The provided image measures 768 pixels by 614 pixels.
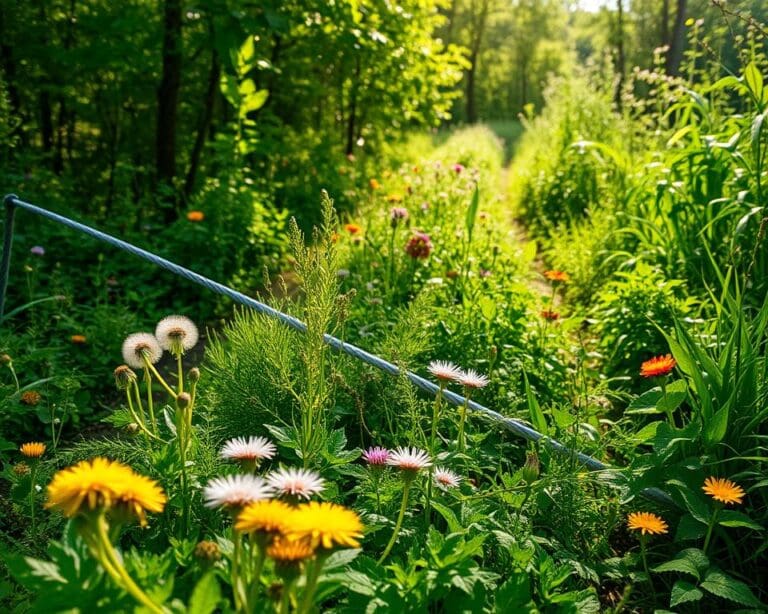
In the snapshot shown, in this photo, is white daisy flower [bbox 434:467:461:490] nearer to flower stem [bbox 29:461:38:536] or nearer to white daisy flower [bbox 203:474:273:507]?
white daisy flower [bbox 203:474:273:507]

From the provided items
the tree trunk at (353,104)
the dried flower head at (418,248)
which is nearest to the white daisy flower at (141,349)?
the dried flower head at (418,248)

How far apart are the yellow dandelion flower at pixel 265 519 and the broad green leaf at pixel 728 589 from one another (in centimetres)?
119

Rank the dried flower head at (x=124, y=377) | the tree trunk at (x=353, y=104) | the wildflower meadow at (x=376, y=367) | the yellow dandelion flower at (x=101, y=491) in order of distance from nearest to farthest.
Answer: the yellow dandelion flower at (x=101, y=491) < the wildflower meadow at (x=376, y=367) < the dried flower head at (x=124, y=377) < the tree trunk at (x=353, y=104)

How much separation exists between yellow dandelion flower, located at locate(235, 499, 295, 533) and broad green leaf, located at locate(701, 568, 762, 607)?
3.89ft

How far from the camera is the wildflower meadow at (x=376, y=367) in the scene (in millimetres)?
1222

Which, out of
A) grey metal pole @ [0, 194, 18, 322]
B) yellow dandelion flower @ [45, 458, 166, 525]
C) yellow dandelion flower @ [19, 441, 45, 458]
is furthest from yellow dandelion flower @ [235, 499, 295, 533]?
grey metal pole @ [0, 194, 18, 322]

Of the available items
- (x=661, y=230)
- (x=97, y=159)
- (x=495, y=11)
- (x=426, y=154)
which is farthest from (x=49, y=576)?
(x=495, y=11)

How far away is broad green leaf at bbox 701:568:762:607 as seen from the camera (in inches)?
59.0

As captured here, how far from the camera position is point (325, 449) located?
1609mm

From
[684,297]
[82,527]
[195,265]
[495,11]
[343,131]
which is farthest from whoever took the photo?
[495,11]

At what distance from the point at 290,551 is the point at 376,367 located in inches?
56.8

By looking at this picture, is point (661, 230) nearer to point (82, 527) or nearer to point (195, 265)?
point (195, 265)

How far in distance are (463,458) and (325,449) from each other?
401mm

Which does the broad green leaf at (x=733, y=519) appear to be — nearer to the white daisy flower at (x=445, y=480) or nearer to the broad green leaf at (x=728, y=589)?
the broad green leaf at (x=728, y=589)
